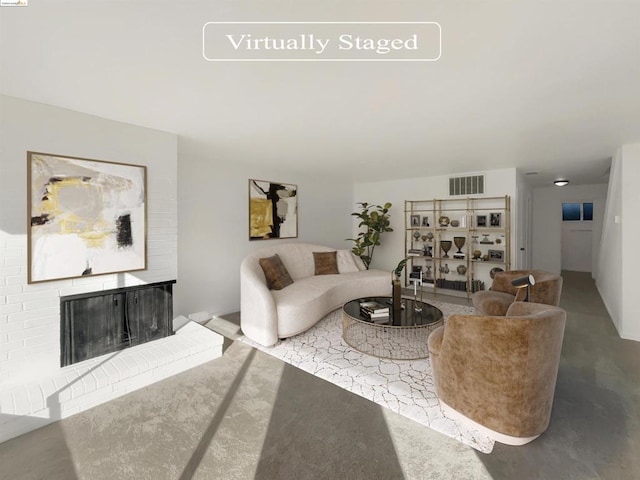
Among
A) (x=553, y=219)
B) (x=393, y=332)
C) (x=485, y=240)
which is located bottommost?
(x=393, y=332)

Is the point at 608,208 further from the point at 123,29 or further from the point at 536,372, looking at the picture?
the point at 123,29

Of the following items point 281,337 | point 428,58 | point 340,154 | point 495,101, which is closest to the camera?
point 428,58

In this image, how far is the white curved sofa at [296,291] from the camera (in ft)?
10.8

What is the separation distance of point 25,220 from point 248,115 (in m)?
1.94

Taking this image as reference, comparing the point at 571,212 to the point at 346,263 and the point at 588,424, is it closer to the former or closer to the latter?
the point at 346,263

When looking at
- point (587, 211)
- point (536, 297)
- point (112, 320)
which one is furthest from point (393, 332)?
point (587, 211)

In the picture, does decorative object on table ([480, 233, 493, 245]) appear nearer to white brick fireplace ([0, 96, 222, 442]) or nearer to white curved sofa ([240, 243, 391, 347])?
white curved sofa ([240, 243, 391, 347])

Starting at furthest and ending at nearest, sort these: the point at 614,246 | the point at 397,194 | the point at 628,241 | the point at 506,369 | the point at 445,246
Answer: the point at 397,194 < the point at 445,246 < the point at 614,246 < the point at 628,241 < the point at 506,369

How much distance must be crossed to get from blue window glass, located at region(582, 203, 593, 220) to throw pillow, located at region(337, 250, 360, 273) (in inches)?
297

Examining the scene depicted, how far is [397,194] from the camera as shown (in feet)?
20.7

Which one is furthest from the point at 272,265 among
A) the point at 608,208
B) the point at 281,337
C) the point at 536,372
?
the point at 608,208

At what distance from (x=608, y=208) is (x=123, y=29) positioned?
6.19m

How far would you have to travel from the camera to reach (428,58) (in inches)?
67.2

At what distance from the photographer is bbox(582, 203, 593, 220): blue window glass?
26.7ft
